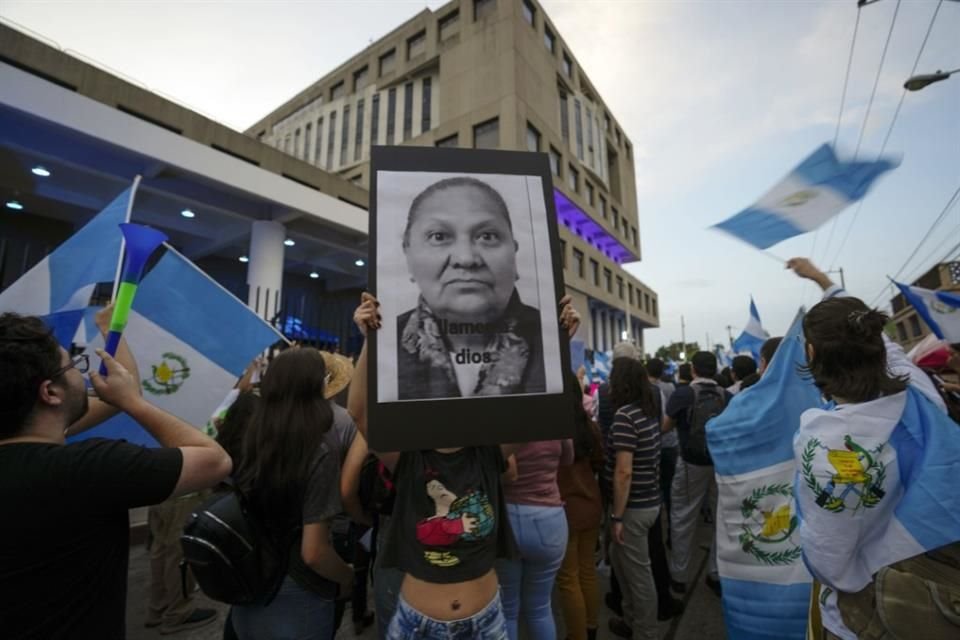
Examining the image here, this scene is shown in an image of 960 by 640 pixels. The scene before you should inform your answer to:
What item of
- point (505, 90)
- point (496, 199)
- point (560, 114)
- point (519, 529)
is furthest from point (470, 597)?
point (560, 114)

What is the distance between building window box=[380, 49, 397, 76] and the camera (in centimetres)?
3403

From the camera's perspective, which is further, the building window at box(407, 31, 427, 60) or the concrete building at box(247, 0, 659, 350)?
the building window at box(407, 31, 427, 60)

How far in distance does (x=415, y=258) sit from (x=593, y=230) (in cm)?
3704

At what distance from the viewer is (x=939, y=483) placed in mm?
1438

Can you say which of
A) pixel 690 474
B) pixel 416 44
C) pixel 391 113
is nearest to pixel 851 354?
pixel 690 474

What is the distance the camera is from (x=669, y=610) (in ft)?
12.3

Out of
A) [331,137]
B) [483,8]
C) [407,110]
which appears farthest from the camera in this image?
[331,137]

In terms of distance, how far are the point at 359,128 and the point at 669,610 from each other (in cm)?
3834

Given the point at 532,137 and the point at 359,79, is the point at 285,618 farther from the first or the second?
the point at 359,79

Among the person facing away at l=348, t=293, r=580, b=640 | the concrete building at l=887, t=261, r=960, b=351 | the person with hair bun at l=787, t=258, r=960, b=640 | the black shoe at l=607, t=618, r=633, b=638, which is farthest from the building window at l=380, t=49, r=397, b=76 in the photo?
the person with hair bun at l=787, t=258, r=960, b=640

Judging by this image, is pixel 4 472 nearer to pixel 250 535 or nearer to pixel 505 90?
pixel 250 535

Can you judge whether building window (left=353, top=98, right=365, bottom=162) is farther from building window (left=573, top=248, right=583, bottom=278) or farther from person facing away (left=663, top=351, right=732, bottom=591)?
person facing away (left=663, top=351, right=732, bottom=591)

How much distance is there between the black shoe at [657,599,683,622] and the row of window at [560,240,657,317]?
19419mm

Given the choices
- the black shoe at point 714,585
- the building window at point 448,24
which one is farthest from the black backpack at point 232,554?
the building window at point 448,24
